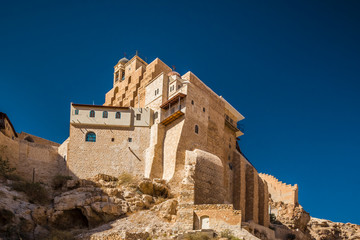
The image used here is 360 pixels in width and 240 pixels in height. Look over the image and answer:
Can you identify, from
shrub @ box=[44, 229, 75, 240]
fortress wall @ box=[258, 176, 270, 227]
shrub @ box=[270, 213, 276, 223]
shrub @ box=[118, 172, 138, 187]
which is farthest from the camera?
shrub @ box=[270, 213, 276, 223]

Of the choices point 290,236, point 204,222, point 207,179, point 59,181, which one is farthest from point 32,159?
point 290,236

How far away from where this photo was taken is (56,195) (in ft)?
106

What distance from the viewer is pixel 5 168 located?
107 feet

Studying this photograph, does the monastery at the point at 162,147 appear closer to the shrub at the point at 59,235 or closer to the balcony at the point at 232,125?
the balcony at the point at 232,125

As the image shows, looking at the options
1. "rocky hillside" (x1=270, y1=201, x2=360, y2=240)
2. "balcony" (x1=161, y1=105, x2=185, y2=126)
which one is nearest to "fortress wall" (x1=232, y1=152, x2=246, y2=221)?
"rocky hillside" (x1=270, y1=201, x2=360, y2=240)

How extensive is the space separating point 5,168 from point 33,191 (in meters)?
3.37

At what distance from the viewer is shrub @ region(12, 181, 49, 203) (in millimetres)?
30844

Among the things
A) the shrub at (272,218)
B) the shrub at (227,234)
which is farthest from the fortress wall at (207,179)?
the shrub at (272,218)

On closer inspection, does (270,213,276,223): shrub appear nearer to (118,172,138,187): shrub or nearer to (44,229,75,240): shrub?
(118,172,138,187): shrub

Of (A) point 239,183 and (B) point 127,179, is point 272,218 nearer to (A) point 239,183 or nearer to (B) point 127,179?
(A) point 239,183

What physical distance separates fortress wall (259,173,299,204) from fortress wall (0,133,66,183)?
24199 millimetres

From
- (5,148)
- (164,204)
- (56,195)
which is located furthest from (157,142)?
(5,148)

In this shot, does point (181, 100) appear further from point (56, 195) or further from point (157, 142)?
point (56, 195)

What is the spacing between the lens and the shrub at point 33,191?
30844 mm
